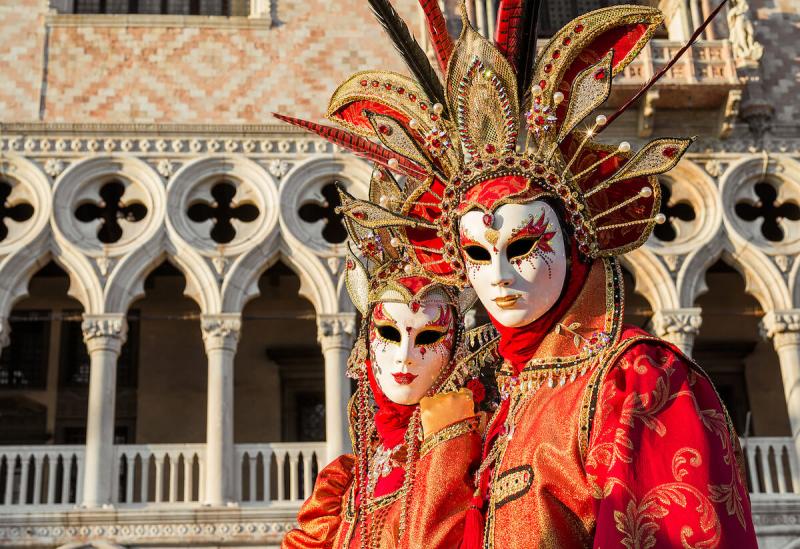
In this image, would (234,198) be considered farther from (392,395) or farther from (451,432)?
(451,432)

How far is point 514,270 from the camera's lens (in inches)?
122

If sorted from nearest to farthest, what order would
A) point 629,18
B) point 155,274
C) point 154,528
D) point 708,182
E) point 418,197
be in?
point 629,18 < point 418,197 < point 154,528 < point 708,182 < point 155,274

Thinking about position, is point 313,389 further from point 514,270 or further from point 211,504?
point 514,270

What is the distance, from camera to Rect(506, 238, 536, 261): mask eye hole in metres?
3.10

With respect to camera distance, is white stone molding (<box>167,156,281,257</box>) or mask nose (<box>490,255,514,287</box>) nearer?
mask nose (<box>490,255,514,287</box>)

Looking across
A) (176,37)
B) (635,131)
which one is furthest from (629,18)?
(176,37)

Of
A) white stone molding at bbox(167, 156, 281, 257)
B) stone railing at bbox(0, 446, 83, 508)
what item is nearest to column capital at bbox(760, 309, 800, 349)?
white stone molding at bbox(167, 156, 281, 257)

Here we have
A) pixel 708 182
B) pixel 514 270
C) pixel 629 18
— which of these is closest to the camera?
pixel 514 270

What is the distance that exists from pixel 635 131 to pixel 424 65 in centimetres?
727

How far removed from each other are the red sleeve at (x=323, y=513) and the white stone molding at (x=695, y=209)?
6.27 m

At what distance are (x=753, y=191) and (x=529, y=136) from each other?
777 cm

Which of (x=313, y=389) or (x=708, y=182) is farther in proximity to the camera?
(x=313, y=389)

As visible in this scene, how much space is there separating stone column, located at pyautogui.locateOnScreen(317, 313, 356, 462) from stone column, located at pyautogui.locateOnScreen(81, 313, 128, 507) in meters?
1.61

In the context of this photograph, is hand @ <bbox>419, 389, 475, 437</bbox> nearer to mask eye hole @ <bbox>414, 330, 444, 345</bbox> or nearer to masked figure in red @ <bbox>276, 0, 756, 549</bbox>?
masked figure in red @ <bbox>276, 0, 756, 549</bbox>
